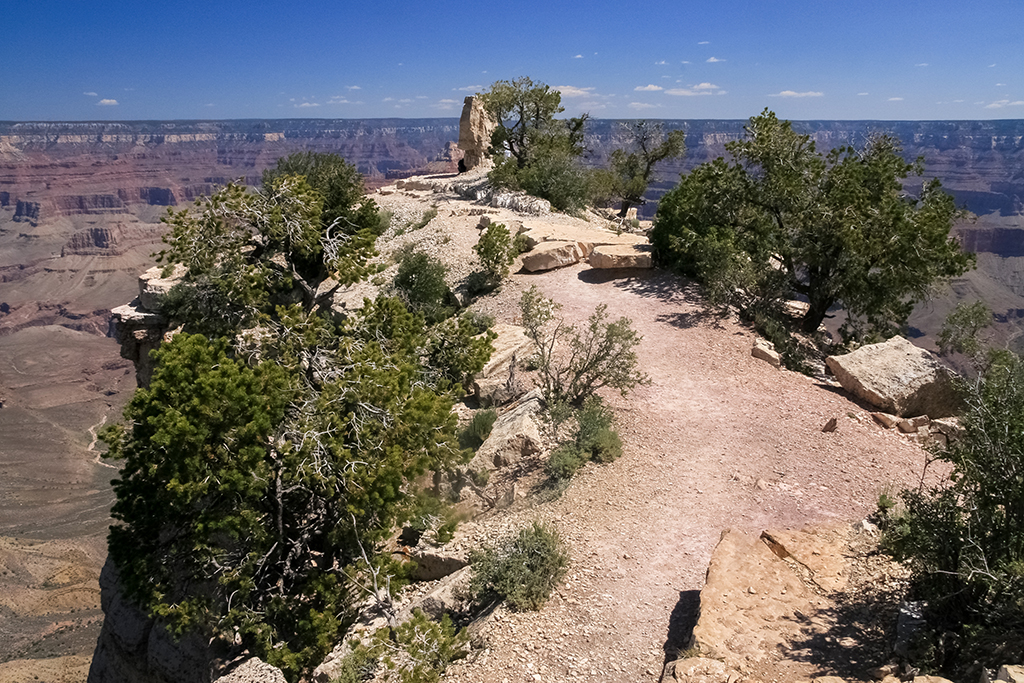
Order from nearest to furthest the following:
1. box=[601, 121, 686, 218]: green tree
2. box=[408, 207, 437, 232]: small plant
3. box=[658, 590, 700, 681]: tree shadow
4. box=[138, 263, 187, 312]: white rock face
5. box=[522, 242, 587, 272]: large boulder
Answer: box=[658, 590, 700, 681]: tree shadow < box=[138, 263, 187, 312]: white rock face < box=[522, 242, 587, 272]: large boulder < box=[408, 207, 437, 232]: small plant < box=[601, 121, 686, 218]: green tree

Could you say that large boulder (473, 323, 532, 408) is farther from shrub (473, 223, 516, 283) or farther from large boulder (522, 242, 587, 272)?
large boulder (522, 242, 587, 272)

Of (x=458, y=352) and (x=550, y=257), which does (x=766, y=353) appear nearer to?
(x=458, y=352)

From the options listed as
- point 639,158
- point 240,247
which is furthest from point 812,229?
point 639,158

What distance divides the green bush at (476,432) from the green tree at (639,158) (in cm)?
2593

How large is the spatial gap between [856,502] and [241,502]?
30.2 ft

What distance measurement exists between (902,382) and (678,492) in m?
6.27

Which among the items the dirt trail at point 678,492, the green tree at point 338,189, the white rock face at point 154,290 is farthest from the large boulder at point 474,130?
the dirt trail at point 678,492

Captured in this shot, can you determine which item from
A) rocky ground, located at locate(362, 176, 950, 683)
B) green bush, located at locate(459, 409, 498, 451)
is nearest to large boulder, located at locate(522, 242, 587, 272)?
rocky ground, located at locate(362, 176, 950, 683)

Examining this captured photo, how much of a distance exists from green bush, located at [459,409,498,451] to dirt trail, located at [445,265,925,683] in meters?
2.45

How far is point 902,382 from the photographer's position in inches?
500

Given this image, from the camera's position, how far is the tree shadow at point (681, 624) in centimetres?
689

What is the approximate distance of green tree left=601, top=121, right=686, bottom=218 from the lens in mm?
35875

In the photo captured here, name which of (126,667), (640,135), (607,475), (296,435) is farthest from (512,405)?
(640,135)

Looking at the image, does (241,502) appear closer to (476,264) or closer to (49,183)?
(476,264)
